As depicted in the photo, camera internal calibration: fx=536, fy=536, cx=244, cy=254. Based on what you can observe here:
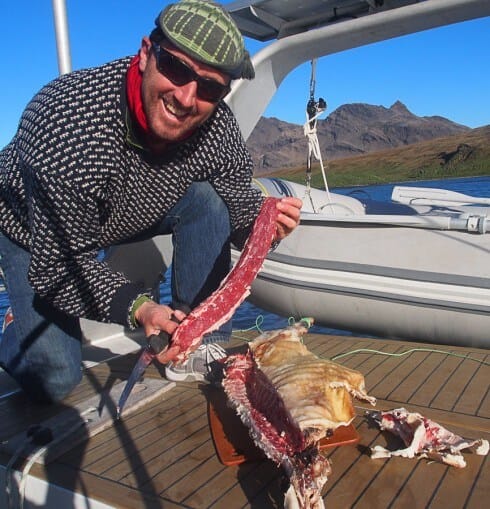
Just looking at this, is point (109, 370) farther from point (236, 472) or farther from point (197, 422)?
point (236, 472)

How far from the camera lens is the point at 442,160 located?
57.1 m

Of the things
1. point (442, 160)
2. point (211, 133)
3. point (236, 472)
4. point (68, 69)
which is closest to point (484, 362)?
point (236, 472)

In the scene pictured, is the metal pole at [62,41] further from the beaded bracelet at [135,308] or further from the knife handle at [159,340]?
the knife handle at [159,340]

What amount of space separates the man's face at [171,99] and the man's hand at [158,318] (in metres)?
0.85

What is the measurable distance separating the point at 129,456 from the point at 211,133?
73.0 inches

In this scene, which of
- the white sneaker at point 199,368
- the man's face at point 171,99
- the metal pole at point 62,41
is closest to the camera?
the man's face at point 171,99

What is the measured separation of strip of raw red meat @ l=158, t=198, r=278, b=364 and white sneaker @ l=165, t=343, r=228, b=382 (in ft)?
3.17

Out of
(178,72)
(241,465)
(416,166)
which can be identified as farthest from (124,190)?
(416,166)

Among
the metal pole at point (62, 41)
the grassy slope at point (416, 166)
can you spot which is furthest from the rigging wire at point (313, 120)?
the grassy slope at point (416, 166)

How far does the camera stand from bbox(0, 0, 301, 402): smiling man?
2406 mm

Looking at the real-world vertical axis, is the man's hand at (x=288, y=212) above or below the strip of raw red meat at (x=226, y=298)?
above

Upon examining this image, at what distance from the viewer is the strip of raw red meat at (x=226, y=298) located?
7.80 feet

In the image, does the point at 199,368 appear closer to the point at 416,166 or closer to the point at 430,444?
the point at 430,444

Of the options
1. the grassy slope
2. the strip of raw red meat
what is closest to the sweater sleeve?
the strip of raw red meat
